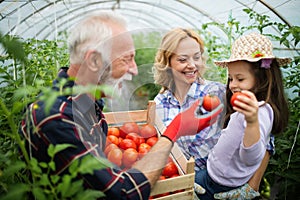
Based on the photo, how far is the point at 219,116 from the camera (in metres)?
1.38

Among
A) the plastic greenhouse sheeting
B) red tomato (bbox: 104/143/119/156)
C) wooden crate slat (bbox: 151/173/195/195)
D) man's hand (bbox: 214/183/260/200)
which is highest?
the plastic greenhouse sheeting

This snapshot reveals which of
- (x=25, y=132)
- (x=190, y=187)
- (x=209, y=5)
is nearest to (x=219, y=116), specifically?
(x=190, y=187)

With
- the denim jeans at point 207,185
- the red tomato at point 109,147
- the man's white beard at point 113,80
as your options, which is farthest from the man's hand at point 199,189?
the man's white beard at point 113,80

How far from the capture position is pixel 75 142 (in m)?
1.18

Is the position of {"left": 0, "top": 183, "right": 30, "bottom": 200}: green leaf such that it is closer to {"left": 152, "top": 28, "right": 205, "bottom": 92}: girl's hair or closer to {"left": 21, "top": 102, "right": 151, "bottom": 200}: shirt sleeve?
{"left": 21, "top": 102, "right": 151, "bottom": 200}: shirt sleeve

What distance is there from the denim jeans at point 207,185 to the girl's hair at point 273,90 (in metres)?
0.43

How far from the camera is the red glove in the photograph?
1318mm

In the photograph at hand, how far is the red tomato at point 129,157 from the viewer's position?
4.10 ft

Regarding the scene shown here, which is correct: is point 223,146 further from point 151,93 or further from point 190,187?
point 151,93

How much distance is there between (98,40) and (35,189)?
55cm

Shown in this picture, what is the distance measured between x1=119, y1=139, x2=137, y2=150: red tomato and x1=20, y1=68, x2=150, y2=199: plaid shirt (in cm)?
10

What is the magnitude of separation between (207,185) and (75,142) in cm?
88

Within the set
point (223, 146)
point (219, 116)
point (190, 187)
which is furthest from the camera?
point (223, 146)

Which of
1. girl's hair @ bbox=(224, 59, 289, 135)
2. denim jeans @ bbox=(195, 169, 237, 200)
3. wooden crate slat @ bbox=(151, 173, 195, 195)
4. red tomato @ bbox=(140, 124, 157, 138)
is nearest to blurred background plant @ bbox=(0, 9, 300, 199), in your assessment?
red tomato @ bbox=(140, 124, 157, 138)
